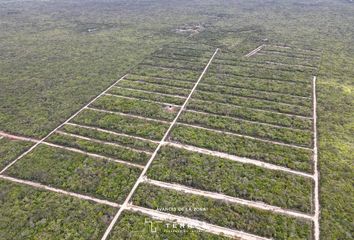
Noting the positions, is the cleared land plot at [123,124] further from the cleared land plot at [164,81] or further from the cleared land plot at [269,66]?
the cleared land plot at [269,66]

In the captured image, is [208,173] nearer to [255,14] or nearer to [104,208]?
[104,208]

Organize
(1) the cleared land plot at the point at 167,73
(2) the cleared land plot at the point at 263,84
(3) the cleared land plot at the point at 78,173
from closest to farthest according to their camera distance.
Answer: (3) the cleared land plot at the point at 78,173
(2) the cleared land plot at the point at 263,84
(1) the cleared land plot at the point at 167,73

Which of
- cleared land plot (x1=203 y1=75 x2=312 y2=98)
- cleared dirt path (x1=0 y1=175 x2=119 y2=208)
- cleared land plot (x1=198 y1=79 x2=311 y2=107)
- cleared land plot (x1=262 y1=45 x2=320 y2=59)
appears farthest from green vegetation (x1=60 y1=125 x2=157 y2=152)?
cleared land plot (x1=262 y1=45 x2=320 y2=59)

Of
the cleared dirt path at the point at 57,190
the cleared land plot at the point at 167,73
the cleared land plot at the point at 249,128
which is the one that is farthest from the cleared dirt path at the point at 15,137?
the cleared land plot at the point at 167,73

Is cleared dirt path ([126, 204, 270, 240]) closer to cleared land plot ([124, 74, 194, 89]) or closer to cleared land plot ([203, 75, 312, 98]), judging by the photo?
cleared land plot ([124, 74, 194, 89])

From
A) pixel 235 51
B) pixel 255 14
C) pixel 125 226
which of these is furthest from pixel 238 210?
pixel 255 14

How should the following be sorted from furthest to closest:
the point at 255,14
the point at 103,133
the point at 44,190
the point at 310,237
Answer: the point at 255,14
the point at 103,133
the point at 44,190
the point at 310,237
